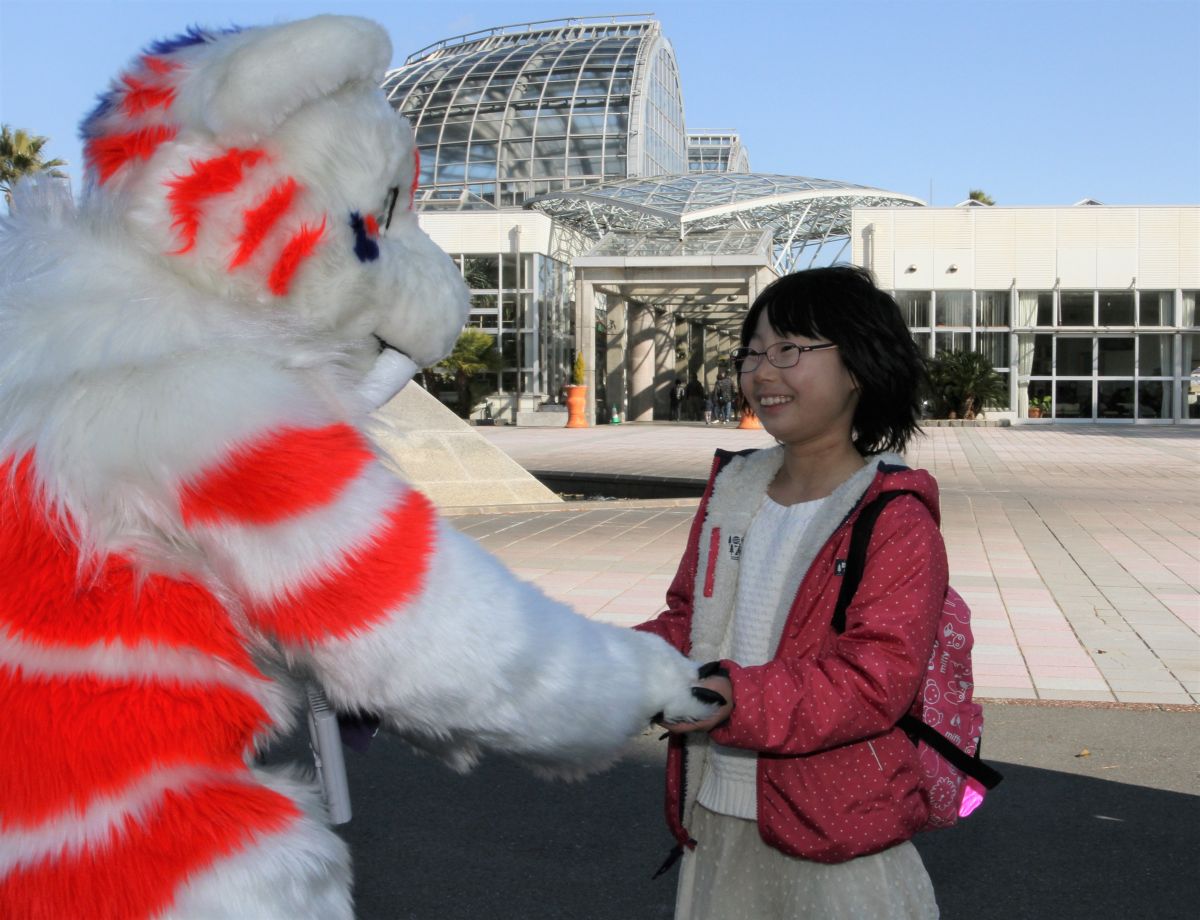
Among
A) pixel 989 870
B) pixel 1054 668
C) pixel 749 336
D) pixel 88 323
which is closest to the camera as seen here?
pixel 88 323

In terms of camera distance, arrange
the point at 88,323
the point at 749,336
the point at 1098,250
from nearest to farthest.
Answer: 1. the point at 88,323
2. the point at 749,336
3. the point at 1098,250

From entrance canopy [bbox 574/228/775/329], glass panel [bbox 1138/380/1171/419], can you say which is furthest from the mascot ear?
glass panel [bbox 1138/380/1171/419]

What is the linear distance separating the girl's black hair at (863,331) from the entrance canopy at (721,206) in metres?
36.6

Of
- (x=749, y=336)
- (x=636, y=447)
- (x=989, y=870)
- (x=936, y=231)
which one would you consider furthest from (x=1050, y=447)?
(x=749, y=336)

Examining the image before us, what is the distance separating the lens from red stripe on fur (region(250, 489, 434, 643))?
4.54 ft

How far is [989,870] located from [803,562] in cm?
237

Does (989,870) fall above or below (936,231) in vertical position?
below

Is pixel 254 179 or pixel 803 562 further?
pixel 803 562

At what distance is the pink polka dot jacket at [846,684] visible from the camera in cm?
185

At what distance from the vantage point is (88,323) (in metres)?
1.40

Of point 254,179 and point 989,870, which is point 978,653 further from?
point 254,179

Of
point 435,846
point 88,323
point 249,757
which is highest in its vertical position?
point 88,323

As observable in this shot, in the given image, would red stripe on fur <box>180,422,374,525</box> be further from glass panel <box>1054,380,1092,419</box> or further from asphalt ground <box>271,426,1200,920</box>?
glass panel <box>1054,380,1092,419</box>

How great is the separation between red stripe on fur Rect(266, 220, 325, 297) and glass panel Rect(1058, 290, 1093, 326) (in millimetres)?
41667
